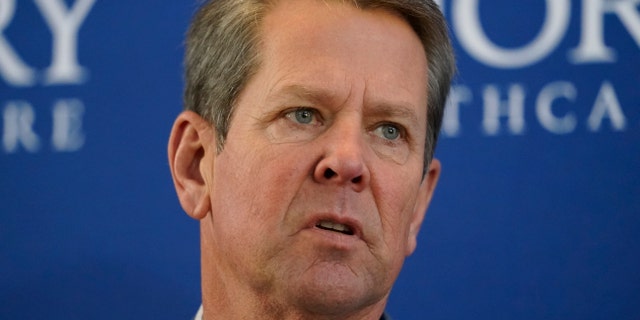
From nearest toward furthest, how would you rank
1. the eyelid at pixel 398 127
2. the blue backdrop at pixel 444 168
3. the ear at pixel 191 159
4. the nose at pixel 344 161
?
the nose at pixel 344 161 < the eyelid at pixel 398 127 < the ear at pixel 191 159 < the blue backdrop at pixel 444 168

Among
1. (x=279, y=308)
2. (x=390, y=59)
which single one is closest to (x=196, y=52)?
(x=390, y=59)

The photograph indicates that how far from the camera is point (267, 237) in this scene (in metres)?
1.67

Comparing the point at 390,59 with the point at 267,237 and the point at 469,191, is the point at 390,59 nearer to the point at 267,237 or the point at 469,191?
the point at 267,237

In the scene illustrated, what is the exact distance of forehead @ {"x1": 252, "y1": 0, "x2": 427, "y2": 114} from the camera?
5.61 ft

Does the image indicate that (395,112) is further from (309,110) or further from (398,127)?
(309,110)

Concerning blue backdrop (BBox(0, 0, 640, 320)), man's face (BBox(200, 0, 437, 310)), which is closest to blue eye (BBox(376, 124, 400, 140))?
man's face (BBox(200, 0, 437, 310))

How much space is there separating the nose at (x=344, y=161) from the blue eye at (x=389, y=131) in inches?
2.8

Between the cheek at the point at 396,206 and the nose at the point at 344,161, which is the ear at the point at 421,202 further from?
the nose at the point at 344,161

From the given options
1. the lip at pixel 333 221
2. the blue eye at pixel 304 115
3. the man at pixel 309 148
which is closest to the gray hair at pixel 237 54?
the man at pixel 309 148

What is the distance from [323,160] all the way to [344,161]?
0.13 ft

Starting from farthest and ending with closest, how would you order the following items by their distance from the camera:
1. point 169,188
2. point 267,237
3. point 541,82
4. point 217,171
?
1. point 169,188
2. point 541,82
3. point 217,171
4. point 267,237

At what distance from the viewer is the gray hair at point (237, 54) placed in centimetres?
177

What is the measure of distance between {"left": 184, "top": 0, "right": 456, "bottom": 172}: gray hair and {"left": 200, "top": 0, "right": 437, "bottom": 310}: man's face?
0.07ft

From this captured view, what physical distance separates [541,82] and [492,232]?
1.03 ft
